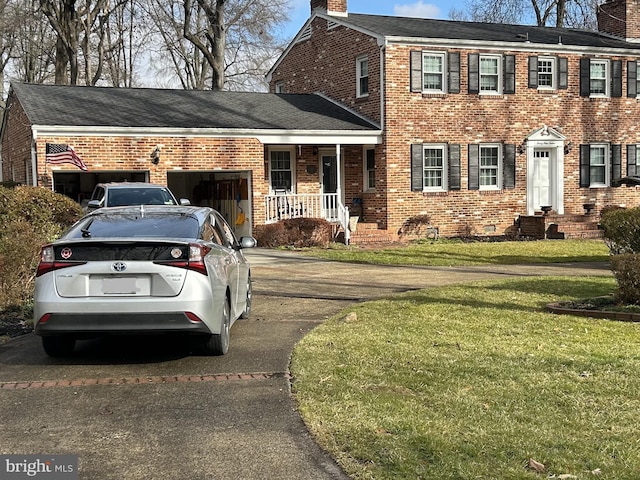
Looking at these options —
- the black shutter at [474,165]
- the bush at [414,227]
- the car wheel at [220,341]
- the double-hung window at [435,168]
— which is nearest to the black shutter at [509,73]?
the black shutter at [474,165]

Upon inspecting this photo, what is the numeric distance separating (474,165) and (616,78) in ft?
21.4

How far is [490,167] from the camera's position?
79.5ft

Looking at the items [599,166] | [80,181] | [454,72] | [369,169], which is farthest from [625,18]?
[80,181]

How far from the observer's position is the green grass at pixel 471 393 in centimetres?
427

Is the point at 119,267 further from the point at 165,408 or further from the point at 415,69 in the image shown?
the point at 415,69

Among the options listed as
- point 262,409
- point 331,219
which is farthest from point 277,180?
point 262,409

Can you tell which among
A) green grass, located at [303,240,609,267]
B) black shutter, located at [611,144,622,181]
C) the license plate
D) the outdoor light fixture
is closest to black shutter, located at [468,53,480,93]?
green grass, located at [303,240,609,267]

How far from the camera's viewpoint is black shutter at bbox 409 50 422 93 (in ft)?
74.5

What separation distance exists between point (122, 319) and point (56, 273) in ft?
2.32

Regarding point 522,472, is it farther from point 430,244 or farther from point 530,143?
point 530,143

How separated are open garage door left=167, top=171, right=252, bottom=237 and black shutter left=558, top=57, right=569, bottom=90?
11.3 m

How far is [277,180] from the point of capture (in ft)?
77.8

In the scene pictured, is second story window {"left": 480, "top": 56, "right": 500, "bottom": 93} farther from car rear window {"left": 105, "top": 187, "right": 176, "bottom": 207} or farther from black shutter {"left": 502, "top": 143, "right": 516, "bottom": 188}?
car rear window {"left": 105, "top": 187, "right": 176, "bottom": 207}

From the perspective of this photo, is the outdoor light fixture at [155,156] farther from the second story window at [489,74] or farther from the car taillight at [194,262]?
the car taillight at [194,262]
